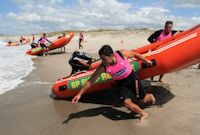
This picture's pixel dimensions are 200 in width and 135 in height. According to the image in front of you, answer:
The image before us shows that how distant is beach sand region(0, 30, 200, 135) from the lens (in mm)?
4203

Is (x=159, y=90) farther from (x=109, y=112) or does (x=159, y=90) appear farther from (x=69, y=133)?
(x=69, y=133)

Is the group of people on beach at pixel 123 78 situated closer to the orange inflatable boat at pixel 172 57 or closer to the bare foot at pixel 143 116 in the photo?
the bare foot at pixel 143 116

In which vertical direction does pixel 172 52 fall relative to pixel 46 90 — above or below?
above

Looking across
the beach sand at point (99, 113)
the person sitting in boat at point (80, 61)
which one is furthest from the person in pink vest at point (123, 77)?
the person sitting in boat at point (80, 61)

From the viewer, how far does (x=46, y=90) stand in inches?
264

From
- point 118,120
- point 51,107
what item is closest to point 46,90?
point 51,107

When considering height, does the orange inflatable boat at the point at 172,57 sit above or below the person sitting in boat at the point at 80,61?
above

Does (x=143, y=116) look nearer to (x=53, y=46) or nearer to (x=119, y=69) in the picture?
(x=119, y=69)

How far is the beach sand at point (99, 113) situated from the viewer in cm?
420

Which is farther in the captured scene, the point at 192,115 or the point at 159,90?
the point at 159,90

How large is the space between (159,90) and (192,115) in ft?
5.27

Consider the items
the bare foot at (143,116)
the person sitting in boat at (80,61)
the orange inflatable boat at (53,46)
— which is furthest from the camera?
the orange inflatable boat at (53,46)

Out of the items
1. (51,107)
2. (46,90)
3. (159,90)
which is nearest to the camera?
(51,107)

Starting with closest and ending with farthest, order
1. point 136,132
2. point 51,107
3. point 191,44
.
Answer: point 136,132 < point 191,44 < point 51,107
